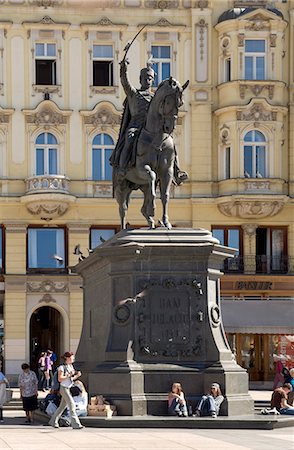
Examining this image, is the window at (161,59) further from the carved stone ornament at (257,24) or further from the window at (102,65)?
the carved stone ornament at (257,24)

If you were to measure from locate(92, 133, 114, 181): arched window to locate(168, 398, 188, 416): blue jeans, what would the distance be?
3096cm

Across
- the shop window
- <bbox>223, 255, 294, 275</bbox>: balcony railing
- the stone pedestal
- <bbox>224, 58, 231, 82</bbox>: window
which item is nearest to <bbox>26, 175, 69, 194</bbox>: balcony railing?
<bbox>223, 255, 294, 275</bbox>: balcony railing

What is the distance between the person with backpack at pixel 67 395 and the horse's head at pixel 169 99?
17.0 feet

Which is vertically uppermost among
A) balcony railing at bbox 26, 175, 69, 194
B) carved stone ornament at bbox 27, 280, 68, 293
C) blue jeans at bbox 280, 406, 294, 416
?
balcony railing at bbox 26, 175, 69, 194

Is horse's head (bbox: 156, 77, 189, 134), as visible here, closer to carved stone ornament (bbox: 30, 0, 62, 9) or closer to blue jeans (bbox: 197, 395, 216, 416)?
blue jeans (bbox: 197, 395, 216, 416)

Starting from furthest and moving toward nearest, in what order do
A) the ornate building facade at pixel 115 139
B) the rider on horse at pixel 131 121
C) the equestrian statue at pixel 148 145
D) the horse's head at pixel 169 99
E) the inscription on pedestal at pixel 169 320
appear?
the ornate building facade at pixel 115 139 → the rider on horse at pixel 131 121 → the equestrian statue at pixel 148 145 → the horse's head at pixel 169 99 → the inscription on pedestal at pixel 169 320

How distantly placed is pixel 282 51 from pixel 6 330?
50.7ft

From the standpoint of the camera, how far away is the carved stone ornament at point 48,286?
181 feet

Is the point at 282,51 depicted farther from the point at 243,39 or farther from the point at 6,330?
the point at 6,330

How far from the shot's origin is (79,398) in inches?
1009

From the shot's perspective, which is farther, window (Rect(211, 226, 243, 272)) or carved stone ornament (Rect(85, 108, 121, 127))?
window (Rect(211, 226, 243, 272))

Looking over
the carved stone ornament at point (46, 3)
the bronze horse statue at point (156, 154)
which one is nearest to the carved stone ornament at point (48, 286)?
the carved stone ornament at point (46, 3)

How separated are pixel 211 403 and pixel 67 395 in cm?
273

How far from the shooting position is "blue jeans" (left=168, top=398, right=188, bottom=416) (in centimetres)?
2559
